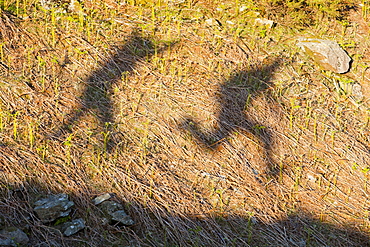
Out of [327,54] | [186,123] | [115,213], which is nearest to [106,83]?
[186,123]

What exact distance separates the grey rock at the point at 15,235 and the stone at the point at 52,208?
0.85ft

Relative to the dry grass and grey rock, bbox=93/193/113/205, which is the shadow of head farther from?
grey rock, bbox=93/193/113/205

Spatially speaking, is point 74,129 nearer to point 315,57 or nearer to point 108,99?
point 108,99

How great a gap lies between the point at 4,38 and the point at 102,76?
1.38 meters

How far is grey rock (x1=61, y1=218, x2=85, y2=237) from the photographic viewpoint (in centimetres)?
376

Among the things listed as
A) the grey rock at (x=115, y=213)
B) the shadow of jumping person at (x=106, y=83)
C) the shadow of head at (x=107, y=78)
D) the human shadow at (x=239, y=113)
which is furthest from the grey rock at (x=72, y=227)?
the human shadow at (x=239, y=113)

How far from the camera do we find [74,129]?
4.75 meters

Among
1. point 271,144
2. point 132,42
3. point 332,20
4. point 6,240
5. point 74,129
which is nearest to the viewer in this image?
point 6,240

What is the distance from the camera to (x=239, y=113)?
17.6 feet

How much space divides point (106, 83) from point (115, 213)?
198 cm

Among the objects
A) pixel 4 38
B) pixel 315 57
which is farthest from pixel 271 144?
pixel 4 38

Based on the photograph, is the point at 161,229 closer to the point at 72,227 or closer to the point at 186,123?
the point at 72,227

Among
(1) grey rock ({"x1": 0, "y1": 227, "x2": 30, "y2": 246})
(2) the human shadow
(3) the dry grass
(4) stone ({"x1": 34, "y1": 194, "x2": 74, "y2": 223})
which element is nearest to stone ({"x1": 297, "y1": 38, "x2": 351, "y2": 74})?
(3) the dry grass

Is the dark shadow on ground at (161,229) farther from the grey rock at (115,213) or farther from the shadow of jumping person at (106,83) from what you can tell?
the shadow of jumping person at (106,83)
